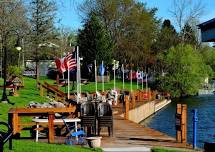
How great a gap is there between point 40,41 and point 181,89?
86.0ft

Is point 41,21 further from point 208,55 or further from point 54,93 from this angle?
point 208,55

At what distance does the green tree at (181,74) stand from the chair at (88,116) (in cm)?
7285

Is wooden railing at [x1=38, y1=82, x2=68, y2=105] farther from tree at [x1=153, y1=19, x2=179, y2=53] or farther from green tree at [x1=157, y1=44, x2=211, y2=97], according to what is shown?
tree at [x1=153, y1=19, x2=179, y2=53]

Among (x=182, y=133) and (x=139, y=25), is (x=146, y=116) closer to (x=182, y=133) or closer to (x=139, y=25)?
(x=182, y=133)

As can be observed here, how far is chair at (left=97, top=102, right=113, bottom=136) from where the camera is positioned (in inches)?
766

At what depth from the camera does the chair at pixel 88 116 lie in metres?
19.0

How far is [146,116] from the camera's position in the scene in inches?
2108

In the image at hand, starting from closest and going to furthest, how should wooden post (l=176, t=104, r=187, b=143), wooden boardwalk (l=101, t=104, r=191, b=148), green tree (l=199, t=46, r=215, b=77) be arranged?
wooden boardwalk (l=101, t=104, r=191, b=148), wooden post (l=176, t=104, r=187, b=143), green tree (l=199, t=46, r=215, b=77)

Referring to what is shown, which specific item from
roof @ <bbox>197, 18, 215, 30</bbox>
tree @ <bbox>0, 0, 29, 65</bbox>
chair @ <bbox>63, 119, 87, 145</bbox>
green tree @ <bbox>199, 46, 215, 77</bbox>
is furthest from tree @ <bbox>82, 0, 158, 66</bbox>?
roof @ <bbox>197, 18, 215, 30</bbox>

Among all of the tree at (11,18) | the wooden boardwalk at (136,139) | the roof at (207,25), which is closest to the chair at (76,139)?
the wooden boardwalk at (136,139)

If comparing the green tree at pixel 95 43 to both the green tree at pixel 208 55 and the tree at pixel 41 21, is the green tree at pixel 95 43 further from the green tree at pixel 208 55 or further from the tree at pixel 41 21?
the green tree at pixel 208 55

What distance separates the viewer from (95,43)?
8269 centimetres

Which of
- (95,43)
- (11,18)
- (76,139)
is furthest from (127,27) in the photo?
(76,139)

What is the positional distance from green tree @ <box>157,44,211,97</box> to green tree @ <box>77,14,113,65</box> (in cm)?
1326
